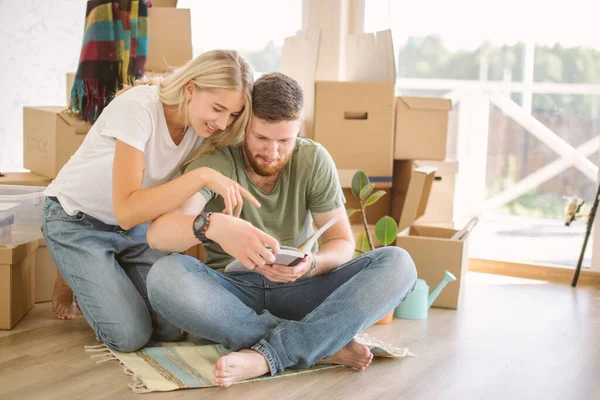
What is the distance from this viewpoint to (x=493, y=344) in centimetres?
221

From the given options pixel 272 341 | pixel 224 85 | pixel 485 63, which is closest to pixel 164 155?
pixel 224 85

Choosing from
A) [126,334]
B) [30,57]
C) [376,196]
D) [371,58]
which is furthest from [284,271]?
[30,57]

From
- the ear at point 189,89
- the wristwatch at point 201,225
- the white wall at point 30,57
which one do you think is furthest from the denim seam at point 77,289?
the white wall at point 30,57

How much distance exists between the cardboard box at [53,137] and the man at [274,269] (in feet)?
2.76

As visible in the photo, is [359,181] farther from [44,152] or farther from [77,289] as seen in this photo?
[44,152]

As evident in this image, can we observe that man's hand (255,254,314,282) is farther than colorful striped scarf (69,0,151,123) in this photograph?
No

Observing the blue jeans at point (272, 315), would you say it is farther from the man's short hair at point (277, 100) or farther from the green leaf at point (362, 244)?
the green leaf at point (362, 244)

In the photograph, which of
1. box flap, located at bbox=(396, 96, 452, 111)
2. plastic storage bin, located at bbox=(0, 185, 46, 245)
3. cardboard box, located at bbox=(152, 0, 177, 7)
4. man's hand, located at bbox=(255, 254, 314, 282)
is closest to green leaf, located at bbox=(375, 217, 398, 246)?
box flap, located at bbox=(396, 96, 452, 111)

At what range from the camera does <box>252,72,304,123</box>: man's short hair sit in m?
1.85

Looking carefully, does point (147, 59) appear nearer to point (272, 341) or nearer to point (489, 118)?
point (272, 341)

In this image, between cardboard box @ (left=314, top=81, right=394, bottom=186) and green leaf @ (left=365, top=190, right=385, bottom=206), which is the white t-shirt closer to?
green leaf @ (left=365, top=190, right=385, bottom=206)

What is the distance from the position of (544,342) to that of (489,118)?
1.84m

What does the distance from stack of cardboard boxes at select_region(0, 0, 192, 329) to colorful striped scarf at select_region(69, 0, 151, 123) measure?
0.28ft

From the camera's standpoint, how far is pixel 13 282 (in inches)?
87.1
